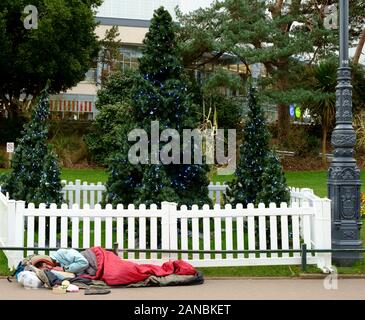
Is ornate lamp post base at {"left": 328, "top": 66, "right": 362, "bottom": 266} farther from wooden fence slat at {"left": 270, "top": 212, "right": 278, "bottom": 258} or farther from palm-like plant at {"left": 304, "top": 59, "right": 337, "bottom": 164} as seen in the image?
palm-like plant at {"left": 304, "top": 59, "right": 337, "bottom": 164}

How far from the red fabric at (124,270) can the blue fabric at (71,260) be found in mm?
155

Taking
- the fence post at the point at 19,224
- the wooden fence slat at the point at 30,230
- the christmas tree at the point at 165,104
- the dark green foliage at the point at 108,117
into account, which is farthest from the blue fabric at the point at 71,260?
the dark green foliage at the point at 108,117

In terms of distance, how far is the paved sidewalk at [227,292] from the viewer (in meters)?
7.19

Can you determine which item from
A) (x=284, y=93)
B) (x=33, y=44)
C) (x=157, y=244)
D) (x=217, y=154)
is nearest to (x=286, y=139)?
(x=284, y=93)

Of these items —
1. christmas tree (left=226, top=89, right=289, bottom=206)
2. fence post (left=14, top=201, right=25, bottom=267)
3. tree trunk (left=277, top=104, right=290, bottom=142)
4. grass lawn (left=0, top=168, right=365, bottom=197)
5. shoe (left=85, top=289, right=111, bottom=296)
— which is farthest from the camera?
tree trunk (left=277, top=104, right=290, bottom=142)

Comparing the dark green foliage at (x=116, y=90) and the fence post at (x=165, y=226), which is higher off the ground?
the dark green foliage at (x=116, y=90)

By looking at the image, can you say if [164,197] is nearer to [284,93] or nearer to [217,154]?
[217,154]

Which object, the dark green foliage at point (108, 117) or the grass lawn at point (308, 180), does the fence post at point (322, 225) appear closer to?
the grass lawn at point (308, 180)

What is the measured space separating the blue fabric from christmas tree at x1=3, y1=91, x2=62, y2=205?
2.83 meters

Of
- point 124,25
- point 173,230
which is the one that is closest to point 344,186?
point 173,230

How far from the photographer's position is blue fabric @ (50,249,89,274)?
25.7 feet

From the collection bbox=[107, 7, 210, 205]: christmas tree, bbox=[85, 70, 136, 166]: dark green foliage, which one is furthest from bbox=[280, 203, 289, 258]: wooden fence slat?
bbox=[85, 70, 136, 166]: dark green foliage

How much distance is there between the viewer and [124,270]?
7.79 metres

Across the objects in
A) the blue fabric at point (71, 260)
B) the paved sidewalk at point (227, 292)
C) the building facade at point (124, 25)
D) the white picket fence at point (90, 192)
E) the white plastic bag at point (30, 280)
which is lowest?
the paved sidewalk at point (227, 292)
